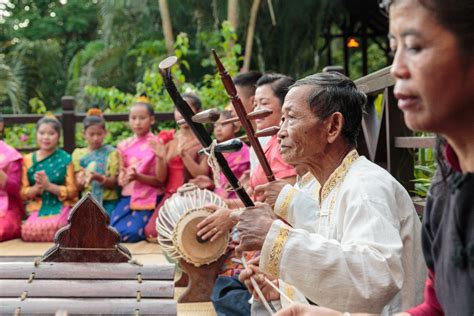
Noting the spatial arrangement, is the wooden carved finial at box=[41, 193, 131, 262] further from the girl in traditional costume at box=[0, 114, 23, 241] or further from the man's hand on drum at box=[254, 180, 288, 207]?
the girl in traditional costume at box=[0, 114, 23, 241]

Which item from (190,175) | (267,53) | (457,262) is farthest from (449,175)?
(267,53)

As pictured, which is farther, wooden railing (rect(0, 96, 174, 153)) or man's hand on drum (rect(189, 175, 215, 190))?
wooden railing (rect(0, 96, 174, 153))

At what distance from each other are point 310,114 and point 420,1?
4.28ft

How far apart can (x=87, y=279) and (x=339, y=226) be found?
797 millimetres

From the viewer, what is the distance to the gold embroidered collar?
2557 mm

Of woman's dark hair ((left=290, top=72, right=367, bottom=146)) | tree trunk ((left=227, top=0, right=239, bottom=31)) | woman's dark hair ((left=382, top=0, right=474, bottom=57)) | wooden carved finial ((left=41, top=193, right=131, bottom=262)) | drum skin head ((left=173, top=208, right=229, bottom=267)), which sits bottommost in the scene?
drum skin head ((left=173, top=208, right=229, bottom=267))

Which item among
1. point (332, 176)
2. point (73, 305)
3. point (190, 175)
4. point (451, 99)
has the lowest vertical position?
point (190, 175)

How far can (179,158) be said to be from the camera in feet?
22.8

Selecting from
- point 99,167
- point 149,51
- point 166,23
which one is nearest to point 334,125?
point 99,167

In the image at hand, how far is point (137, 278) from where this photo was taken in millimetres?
2303

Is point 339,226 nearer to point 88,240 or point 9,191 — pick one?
point 88,240

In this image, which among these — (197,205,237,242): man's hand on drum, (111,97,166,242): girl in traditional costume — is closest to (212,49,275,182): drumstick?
(197,205,237,242): man's hand on drum

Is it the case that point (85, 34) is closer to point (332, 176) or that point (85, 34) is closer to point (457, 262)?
point (332, 176)

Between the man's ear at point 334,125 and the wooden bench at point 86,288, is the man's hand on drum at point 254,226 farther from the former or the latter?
the man's ear at point 334,125
